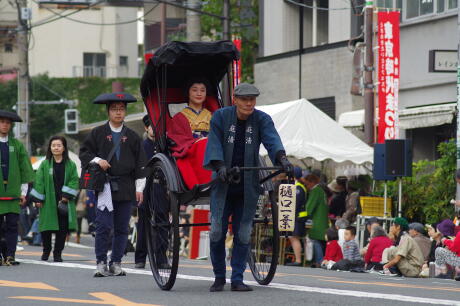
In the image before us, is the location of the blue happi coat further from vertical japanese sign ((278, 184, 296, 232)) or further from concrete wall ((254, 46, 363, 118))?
concrete wall ((254, 46, 363, 118))

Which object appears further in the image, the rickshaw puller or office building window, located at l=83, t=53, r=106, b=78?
office building window, located at l=83, t=53, r=106, b=78

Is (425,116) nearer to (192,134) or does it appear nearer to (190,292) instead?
(192,134)

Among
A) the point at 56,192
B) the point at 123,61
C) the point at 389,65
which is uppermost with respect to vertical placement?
the point at 123,61

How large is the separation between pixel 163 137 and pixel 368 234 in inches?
369

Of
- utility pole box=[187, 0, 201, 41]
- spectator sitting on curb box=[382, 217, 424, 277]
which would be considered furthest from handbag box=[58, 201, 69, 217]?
utility pole box=[187, 0, 201, 41]

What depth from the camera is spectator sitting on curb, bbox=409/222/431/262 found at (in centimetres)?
1709

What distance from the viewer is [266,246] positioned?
11.8 metres

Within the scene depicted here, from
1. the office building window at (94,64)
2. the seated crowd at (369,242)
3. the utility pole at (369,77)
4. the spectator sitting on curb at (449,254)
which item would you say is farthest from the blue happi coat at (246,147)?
the office building window at (94,64)

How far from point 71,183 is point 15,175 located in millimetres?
1311

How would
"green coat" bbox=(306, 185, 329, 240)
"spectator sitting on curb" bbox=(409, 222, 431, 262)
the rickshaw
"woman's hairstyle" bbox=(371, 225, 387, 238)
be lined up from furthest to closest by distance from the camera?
1. "green coat" bbox=(306, 185, 329, 240)
2. "woman's hairstyle" bbox=(371, 225, 387, 238)
3. "spectator sitting on curb" bbox=(409, 222, 431, 262)
4. the rickshaw

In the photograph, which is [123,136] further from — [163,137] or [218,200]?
[218,200]

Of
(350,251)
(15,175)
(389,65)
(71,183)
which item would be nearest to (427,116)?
(389,65)

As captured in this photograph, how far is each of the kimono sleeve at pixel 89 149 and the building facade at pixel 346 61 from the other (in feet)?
27.0

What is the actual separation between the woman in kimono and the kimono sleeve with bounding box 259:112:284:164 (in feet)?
2.89
